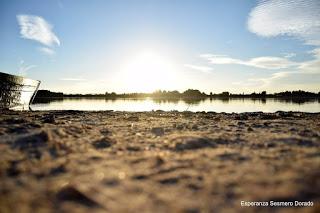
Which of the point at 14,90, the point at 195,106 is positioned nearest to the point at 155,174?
the point at 14,90

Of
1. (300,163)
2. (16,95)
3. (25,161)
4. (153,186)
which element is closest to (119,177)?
(153,186)

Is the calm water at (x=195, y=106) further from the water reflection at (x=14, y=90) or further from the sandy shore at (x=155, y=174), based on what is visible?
the sandy shore at (x=155, y=174)

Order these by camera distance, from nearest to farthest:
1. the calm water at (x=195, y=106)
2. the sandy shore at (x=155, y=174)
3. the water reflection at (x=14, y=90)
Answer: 1. the sandy shore at (x=155, y=174)
2. the water reflection at (x=14, y=90)
3. the calm water at (x=195, y=106)

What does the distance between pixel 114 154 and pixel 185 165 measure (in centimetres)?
127


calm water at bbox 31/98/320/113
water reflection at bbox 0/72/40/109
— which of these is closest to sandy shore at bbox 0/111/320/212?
water reflection at bbox 0/72/40/109

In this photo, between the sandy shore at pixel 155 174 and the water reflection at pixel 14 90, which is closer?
the sandy shore at pixel 155 174

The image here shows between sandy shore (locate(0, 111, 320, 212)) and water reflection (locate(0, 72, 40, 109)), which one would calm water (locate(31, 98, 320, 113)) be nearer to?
water reflection (locate(0, 72, 40, 109))

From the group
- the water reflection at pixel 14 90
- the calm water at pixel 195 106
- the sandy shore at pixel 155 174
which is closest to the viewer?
the sandy shore at pixel 155 174

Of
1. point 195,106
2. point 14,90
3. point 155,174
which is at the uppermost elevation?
point 14,90

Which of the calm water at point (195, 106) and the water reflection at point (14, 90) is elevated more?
the water reflection at point (14, 90)

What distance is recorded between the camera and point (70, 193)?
248cm

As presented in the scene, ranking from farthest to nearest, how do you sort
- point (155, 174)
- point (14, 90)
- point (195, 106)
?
point (195, 106) → point (14, 90) → point (155, 174)

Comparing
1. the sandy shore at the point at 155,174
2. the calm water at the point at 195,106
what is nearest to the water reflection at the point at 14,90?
the calm water at the point at 195,106

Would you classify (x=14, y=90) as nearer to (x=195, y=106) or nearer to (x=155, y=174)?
(x=155, y=174)
